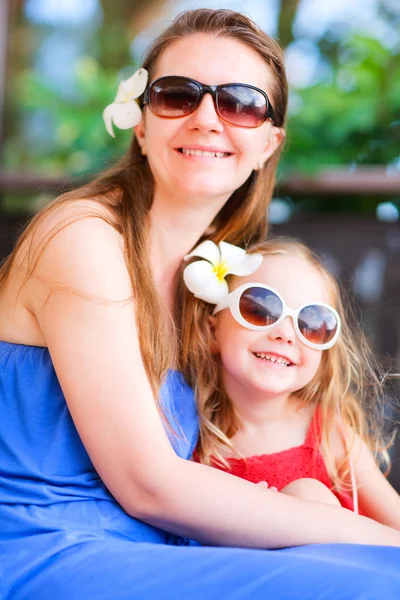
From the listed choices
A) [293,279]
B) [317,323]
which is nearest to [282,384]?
[317,323]

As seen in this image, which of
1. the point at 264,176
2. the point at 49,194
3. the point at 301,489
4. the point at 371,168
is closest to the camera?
the point at 301,489

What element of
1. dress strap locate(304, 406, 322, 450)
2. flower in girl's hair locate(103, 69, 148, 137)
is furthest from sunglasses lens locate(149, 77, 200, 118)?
dress strap locate(304, 406, 322, 450)

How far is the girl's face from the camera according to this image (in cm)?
212

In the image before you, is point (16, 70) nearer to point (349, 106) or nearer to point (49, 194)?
point (49, 194)

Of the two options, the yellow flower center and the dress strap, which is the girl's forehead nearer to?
the yellow flower center

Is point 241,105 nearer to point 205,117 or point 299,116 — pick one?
point 205,117

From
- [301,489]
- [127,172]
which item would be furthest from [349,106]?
[301,489]

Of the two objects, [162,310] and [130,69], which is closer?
[162,310]

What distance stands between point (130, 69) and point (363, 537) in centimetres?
424

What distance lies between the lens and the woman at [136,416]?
1.55 m

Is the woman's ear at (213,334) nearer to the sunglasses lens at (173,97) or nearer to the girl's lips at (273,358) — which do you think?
the girl's lips at (273,358)

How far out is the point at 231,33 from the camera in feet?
7.14

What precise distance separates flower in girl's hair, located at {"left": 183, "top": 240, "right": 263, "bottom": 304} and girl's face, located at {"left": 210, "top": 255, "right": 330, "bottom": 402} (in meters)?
0.03

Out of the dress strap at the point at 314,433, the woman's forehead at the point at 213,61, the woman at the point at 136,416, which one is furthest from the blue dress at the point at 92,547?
the woman's forehead at the point at 213,61
